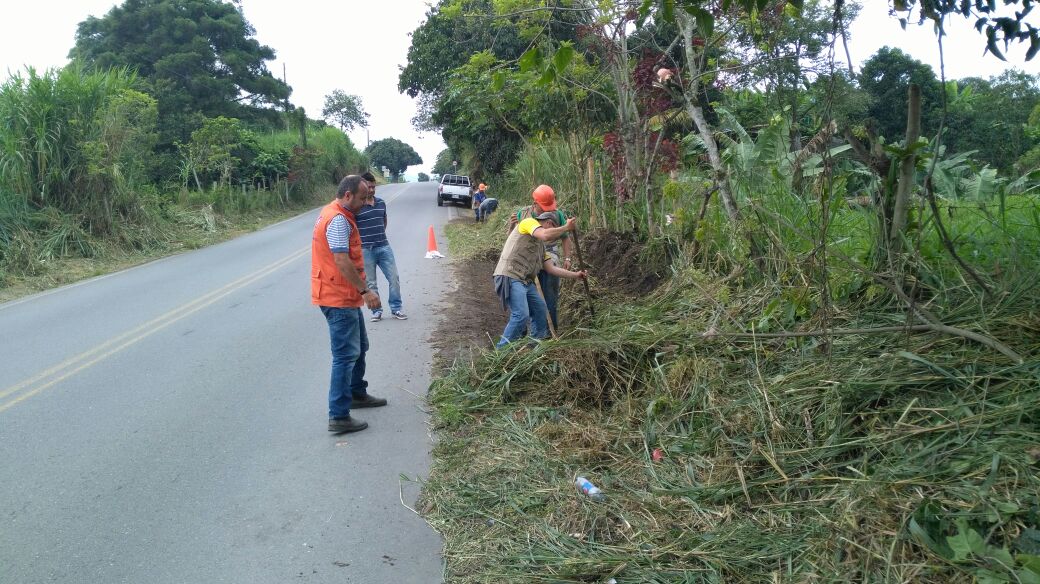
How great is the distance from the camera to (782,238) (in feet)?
18.6

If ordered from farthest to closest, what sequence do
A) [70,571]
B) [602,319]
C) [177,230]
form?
[177,230], [602,319], [70,571]

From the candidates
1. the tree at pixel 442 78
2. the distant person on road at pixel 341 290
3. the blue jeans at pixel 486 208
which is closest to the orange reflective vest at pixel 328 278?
the distant person on road at pixel 341 290

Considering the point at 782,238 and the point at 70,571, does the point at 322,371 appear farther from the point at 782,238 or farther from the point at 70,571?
the point at 782,238

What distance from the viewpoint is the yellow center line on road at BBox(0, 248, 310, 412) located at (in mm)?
6634

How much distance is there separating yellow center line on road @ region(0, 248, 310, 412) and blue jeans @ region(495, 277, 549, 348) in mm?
4154

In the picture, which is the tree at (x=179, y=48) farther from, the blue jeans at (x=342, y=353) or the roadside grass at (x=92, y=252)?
the blue jeans at (x=342, y=353)

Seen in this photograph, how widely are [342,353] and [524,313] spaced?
5.60 feet

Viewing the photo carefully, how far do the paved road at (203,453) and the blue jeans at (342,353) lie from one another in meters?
0.25

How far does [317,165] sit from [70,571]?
4212cm

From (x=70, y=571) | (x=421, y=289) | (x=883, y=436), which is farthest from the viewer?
(x=421, y=289)

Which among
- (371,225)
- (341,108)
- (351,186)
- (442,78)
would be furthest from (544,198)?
(341,108)

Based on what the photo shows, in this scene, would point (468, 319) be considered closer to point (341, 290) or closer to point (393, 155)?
point (341, 290)

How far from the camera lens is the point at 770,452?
12.3 feet

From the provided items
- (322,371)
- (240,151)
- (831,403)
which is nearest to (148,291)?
(322,371)
